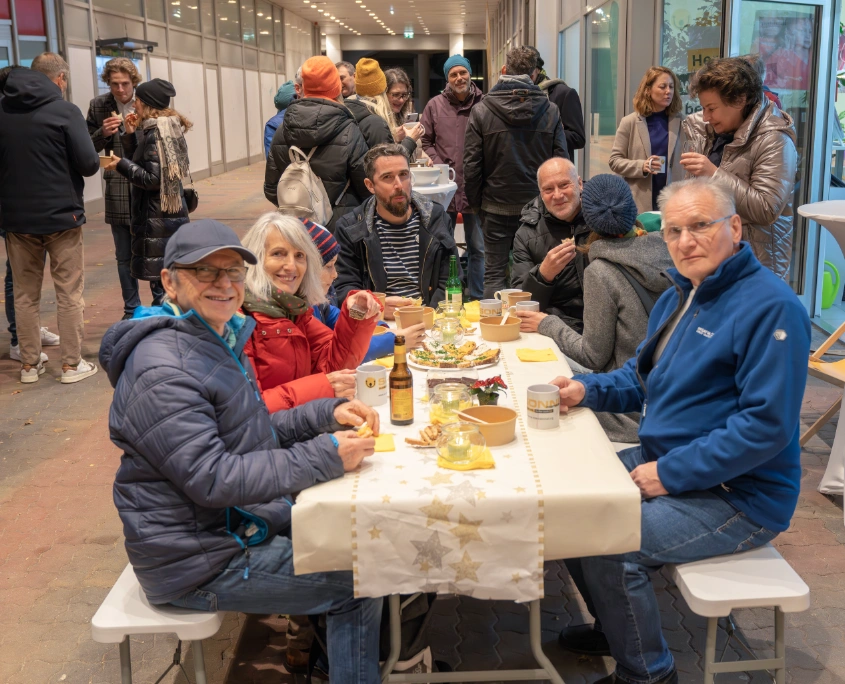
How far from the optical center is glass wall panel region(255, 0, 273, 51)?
Answer: 2814 cm

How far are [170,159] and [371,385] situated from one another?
4062 mm

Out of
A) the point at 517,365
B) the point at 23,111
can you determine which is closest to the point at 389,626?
the point at 517,365

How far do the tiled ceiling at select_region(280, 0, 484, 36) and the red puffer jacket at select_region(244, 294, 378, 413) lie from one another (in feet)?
87.6

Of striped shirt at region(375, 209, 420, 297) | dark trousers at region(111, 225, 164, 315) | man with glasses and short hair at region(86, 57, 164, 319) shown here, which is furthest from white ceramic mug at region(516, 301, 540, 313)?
dark trousers at region(111, 225, 164, 315)

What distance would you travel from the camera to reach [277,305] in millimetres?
3129

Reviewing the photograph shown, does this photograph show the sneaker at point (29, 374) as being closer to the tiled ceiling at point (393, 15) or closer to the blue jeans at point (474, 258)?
the blue jeans at point (474, 258)

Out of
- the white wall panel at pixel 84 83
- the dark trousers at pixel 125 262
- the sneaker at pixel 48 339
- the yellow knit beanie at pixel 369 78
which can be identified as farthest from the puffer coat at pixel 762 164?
→ the white wall panel at pixel 84 83

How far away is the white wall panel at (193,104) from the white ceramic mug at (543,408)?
1787 centimetres

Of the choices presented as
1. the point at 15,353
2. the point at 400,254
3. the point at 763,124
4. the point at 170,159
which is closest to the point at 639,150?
the point at 763,124

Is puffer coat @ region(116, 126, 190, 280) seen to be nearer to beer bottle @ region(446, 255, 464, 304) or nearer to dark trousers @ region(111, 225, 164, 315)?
dark trousers @ region(111, 225, 164, 315)

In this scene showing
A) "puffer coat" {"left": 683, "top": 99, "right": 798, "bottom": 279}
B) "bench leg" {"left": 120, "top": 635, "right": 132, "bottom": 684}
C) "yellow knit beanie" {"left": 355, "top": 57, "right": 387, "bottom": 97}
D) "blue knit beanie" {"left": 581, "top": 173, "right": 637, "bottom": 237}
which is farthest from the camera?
"yellow knit beanie" {"left": 355, "top": 57, "right": 387, "bottom": 97}

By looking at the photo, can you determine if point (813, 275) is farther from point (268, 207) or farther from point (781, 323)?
point (268, 207)

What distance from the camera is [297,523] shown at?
2102 millimetres

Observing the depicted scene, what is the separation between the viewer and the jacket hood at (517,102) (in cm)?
595
